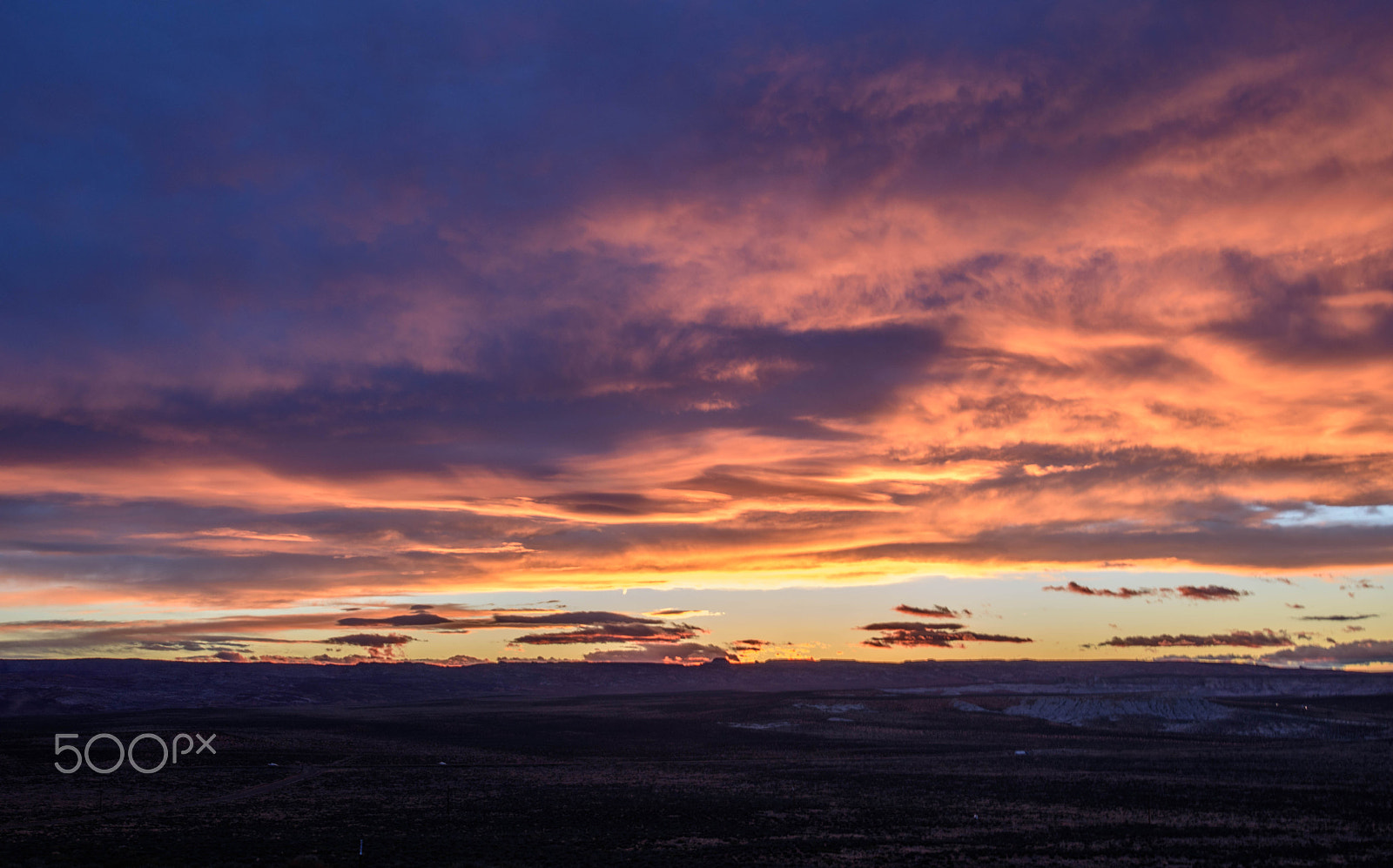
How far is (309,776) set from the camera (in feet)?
259

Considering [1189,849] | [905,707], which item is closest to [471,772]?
[1189,849]

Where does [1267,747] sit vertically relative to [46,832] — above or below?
below

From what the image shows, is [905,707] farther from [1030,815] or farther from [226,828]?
[226,828]

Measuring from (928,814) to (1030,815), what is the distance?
19.9 ft

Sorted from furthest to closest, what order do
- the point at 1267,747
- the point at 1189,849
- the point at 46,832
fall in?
the point at 1267,747, the point at 46,832, the point at 1189,849

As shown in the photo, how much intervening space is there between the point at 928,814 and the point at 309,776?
54145 millimetres

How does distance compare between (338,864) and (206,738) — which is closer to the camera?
(338,864)

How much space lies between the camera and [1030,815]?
5434 cm

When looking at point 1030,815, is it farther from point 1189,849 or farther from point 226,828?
point 226,828

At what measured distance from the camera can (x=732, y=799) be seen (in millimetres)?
62688

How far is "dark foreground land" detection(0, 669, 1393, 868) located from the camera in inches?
1719

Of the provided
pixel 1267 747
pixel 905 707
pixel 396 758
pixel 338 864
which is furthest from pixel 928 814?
pixel 905 707

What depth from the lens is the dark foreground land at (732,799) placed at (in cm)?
4366

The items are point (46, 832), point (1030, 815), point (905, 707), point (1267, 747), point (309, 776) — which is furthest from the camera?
point (905, 707)
